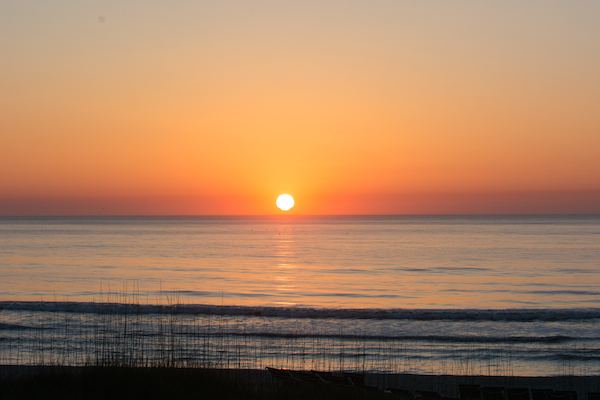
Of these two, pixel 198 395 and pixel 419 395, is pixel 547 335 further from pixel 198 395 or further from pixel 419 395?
pixel 198 395

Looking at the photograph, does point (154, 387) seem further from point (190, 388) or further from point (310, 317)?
point (310, 317)

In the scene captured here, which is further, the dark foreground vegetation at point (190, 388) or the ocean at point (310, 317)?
the ocean at point (310, 317)

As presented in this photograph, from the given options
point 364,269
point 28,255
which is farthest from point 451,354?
point 28,255

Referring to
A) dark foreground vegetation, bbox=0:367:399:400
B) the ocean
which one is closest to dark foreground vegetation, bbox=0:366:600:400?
dark foreground vegetation, bbox=0:367:399:400

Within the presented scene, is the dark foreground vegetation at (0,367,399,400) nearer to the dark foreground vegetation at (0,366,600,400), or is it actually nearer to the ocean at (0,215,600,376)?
the dark foreground vegetation at (0,366,600,400)

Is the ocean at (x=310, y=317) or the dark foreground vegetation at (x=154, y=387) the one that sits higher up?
the ocean at (x=310, y=317)

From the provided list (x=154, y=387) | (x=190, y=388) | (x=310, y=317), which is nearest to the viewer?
(x=154, y=387)

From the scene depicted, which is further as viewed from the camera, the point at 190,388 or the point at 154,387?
the point at 190,388

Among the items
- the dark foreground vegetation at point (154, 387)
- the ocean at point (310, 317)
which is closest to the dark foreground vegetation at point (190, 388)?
the dark foreground vegetation at point (154, 387)

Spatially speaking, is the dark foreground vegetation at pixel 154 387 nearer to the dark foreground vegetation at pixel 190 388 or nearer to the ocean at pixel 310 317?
the dark foreground vegetation at pixel 190 388

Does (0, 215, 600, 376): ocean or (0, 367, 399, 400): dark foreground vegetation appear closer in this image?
(0, 367, 399, 400): dark foreground vegetation

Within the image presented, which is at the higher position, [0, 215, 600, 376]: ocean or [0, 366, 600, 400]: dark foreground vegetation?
[0, 215, 600, 376]: ocean

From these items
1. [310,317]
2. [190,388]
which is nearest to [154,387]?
[190,388]

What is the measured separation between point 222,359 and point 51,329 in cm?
799
